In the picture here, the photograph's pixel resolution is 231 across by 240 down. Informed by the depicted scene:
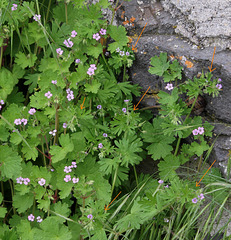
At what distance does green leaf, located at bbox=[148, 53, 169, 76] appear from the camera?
111 inches

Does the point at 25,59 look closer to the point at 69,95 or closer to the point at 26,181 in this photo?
the point at 69,95

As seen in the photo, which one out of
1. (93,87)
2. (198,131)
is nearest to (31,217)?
(93,87)

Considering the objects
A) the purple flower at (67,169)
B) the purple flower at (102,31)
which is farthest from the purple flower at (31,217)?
the purple flower at (102,31)

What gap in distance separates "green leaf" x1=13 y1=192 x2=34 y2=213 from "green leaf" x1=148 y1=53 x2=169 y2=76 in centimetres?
126

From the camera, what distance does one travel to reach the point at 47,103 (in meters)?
2.52

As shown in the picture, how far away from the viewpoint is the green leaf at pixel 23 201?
2.71 metres

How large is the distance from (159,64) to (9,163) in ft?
4.24

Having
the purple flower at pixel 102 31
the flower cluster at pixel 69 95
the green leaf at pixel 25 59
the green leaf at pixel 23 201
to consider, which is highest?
the purple flower at pixel 102 31

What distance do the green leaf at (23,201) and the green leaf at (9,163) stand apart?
19 centimetres

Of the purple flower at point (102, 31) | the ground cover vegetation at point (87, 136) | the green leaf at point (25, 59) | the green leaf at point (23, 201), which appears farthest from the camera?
the green leaf at point (25, 59)

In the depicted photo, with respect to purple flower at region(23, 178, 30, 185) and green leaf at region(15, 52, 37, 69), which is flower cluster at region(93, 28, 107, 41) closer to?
green leaf at region(15, 52, 37, 69)

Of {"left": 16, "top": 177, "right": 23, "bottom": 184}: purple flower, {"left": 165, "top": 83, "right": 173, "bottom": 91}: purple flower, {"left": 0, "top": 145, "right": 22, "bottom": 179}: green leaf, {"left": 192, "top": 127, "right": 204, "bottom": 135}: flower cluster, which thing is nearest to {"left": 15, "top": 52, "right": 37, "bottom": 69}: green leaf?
{"left": 0, "top": 145, "right": 22, "bottom": 179}: green leaf

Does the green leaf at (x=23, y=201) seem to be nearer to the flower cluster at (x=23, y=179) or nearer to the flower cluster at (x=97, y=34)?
the flower cluster at (x=23, y=179)

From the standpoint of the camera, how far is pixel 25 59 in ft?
9.94
